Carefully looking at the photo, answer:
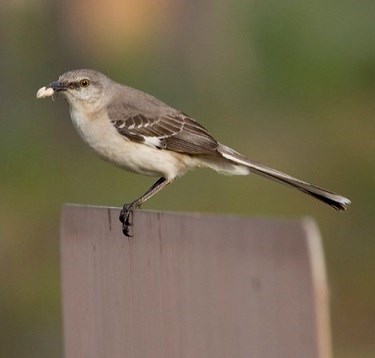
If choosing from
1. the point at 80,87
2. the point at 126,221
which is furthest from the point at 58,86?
the point at 126,221

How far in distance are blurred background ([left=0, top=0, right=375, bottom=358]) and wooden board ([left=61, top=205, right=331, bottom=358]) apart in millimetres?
4068

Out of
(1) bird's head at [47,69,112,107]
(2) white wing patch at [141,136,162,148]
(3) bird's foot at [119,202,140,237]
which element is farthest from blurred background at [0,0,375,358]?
(3) bird's foot at [119,202,140,237]

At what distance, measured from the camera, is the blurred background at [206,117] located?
353 inches

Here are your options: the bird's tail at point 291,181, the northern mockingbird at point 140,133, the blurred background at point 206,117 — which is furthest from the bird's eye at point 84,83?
the blurred background at point 206,117

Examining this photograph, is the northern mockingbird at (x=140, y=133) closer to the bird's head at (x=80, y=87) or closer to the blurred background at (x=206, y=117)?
the bird's head at (x=80, y=87)

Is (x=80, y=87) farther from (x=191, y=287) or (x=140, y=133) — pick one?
(x=191, y=287)

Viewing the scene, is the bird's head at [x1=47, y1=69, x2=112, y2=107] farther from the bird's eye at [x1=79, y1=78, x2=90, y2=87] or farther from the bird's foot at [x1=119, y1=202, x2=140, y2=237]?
the bird's foot at [x1=119, y1=202, x2=140, y2=237]

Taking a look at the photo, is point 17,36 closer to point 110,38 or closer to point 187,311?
point 110,38

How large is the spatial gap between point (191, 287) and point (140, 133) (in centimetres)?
301

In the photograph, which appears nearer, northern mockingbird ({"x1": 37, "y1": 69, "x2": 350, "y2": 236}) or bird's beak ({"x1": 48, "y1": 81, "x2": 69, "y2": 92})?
northern mockingbird ({"x1": 37, "y1": 69, "x2": 350, "y2": 236})

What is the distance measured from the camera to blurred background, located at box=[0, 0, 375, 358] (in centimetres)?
898

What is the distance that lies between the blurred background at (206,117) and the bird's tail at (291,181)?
7.83 ft

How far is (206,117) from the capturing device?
492 inches

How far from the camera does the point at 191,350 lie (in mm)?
3021
